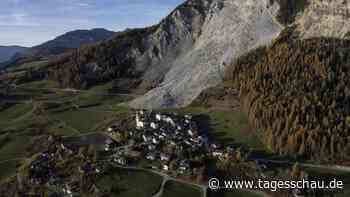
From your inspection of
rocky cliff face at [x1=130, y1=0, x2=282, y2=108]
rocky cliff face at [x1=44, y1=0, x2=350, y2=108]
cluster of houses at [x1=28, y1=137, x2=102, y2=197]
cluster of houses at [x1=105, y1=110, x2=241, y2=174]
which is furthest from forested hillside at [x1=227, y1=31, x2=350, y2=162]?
cluster of houses at [x1=28, y1=137, x2=102, y2=197]

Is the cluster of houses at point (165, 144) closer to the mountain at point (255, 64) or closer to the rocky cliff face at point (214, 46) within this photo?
the mountain at point (255, 64)

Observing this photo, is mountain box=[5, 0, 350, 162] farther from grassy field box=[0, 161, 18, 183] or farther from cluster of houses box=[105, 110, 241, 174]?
grassy field box=[0, 161, 18, 183]

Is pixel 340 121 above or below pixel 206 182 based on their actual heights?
above

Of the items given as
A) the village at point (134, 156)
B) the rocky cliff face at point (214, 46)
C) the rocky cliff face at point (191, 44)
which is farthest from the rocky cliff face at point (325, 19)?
the village at point (134, 156)

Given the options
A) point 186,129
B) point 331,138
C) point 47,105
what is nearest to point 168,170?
point 186,129

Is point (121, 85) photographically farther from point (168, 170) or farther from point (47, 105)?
point (168, 170)

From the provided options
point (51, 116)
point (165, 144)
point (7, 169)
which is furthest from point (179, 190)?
point (51, 116)
